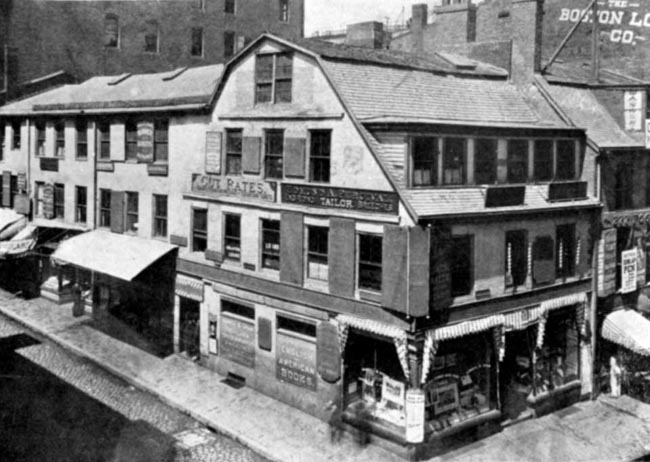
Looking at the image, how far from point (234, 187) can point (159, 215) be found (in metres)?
5.38

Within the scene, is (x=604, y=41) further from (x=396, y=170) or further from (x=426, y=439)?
(x=426, y=439)

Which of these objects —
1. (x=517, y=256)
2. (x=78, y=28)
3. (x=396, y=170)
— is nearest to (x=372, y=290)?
(x=396, y=170)

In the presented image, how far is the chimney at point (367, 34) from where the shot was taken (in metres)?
30.6

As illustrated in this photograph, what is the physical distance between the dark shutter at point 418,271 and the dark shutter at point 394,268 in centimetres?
17

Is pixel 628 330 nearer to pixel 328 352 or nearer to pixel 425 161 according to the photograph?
pixel 425 161

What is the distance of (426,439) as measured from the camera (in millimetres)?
20578

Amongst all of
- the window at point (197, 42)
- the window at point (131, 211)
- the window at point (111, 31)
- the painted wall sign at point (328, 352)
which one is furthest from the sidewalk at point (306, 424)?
the window at point (197, 42)

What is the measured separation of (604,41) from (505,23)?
8.57 metres

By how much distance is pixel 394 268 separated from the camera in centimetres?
2017

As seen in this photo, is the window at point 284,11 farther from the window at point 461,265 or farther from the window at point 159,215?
the window at point 461,265

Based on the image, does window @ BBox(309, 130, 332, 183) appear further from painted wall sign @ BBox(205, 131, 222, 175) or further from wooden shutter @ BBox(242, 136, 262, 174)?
painted wall sign @ BBox(205, 131, 222, 175)

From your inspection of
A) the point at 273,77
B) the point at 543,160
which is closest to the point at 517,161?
the point at 543,160

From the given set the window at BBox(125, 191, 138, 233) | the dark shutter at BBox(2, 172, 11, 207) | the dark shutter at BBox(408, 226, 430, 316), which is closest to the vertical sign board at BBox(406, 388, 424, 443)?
the dark shutter at BBox(408, 226, 430, 316)

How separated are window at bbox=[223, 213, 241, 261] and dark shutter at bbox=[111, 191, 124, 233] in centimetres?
699
